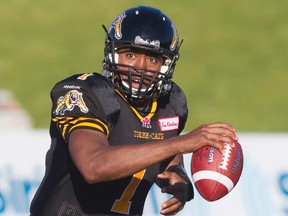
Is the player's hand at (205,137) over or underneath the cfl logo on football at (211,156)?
over

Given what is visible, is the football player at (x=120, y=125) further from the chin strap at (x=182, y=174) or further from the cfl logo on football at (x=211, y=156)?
the cfl logo on football at (x=211, y=156)

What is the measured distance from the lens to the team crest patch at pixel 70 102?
4.53 m

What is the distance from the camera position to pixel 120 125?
4.81m

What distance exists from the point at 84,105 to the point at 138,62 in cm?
50

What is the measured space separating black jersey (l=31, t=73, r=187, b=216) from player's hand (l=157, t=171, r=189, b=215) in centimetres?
9

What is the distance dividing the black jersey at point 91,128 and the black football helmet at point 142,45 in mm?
101

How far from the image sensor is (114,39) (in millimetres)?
4953

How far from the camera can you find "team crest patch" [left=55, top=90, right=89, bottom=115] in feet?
14.9

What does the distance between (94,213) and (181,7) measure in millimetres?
12918

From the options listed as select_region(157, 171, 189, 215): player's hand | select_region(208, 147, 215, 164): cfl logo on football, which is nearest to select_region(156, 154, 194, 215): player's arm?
select_region(157, 171, 189, 215): player's hand

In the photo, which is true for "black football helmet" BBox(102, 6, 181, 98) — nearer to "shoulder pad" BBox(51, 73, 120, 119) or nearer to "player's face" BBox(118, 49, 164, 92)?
"player's face" BBox(118, 49, 164, 92)

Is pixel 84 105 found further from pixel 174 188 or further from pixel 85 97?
pixel 174 188

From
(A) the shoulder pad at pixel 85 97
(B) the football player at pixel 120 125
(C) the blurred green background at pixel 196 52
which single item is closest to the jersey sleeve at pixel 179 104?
(B) the football player at pixel 120 125

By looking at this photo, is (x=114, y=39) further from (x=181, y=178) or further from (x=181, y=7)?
(x=181, y=7)
